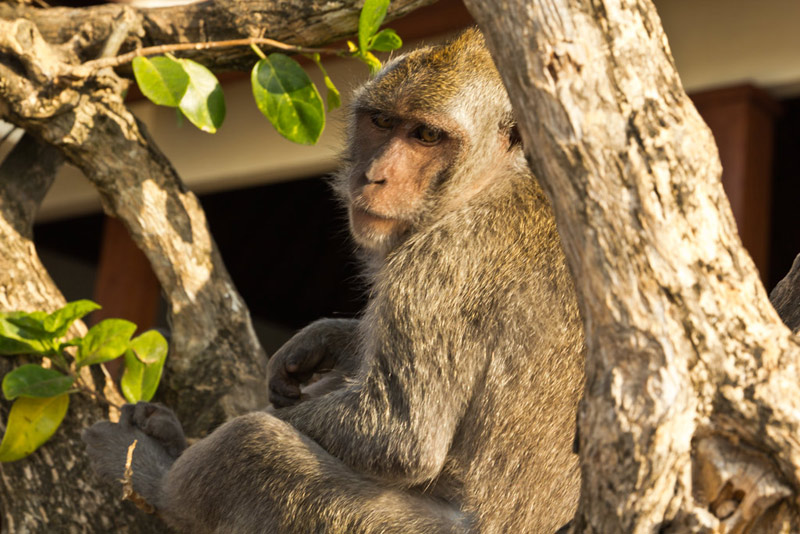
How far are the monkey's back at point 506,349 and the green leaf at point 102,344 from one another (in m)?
0.91

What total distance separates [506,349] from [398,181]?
0.59 meters

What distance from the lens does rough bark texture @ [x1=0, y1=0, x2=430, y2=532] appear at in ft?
10.6

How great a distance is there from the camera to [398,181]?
2.82m

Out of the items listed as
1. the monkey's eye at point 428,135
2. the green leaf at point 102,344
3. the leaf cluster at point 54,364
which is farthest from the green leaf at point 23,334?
the monkey's eye at point 428,135

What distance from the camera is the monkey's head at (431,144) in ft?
9.27

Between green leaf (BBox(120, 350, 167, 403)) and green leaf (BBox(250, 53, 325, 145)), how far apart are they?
0.85 m

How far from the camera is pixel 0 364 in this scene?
306 cm

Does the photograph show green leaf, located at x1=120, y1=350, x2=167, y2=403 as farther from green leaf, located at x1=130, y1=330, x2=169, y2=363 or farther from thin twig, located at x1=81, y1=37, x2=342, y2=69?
thin twig, located at x1=81, y1=37, x2=342, y2=69

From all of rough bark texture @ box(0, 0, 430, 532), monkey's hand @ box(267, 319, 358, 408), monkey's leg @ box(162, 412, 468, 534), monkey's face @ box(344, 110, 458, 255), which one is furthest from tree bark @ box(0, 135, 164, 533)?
monkey's face @ box(344, 110, 458, 255)

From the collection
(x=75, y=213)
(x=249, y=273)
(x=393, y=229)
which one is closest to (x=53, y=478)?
(x=393, y=229)

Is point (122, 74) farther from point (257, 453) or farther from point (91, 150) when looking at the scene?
point (257, 453)

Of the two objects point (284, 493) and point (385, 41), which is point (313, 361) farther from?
point (385, 41)

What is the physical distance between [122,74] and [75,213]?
5.67 metres

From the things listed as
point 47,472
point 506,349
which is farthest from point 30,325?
point 506,349
